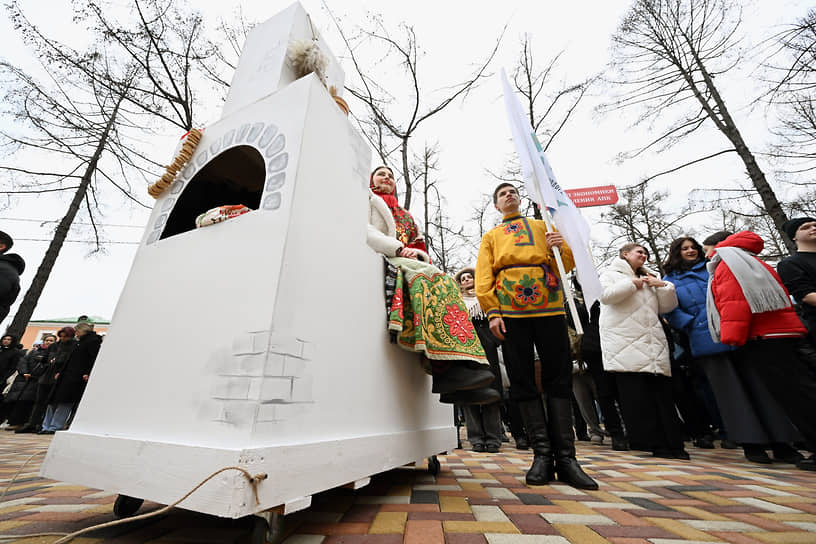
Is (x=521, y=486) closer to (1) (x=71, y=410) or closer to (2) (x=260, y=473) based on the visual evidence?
(2) (x=260, y=473)

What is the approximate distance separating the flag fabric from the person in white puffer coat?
1119mm

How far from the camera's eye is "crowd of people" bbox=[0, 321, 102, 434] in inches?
185

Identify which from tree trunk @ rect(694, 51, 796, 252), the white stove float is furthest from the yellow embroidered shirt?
tree trunk @ rect(694, 51, 796, 252)

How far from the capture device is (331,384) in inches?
46.5

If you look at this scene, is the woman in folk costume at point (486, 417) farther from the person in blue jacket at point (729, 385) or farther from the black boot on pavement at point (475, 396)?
the person in blue jacket at point (729, 385)

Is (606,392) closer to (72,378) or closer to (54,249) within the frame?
(72,378)

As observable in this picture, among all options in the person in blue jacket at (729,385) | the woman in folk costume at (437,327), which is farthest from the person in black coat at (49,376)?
the person in blue jacket at (729,385)

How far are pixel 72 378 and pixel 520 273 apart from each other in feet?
20.4

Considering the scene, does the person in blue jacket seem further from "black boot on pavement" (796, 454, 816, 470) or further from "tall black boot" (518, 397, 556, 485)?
"tall black boot" (518, 397, 556, 485)

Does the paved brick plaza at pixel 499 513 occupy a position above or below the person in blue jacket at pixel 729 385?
below

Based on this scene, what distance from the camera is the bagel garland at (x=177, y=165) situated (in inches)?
64.1

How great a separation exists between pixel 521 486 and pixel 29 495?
7.51 feet

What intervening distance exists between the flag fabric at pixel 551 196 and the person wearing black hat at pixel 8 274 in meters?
4.19

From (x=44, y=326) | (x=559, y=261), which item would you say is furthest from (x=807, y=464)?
(x=44, y=326)
